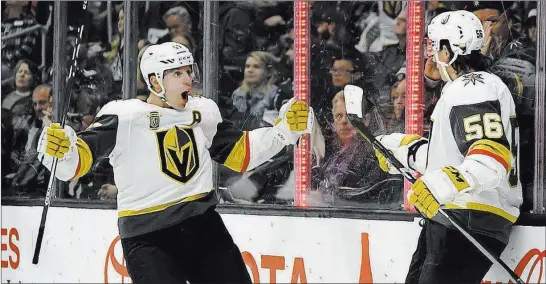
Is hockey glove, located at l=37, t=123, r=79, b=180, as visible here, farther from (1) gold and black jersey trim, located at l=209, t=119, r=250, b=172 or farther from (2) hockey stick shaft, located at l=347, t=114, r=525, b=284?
(2) hockey stick shaft, located at l=347, t=114, r=525, b=284

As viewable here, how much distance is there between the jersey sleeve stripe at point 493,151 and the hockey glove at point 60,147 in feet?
4.33

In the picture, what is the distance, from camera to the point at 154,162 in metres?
3.28

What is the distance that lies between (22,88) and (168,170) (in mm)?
1274

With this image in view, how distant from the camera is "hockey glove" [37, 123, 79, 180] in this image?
309 centimetres

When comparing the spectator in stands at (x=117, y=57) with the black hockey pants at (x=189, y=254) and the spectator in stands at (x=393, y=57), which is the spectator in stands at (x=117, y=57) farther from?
the spectator in stands at (x=393, y=57)

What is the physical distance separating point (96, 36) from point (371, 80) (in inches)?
49.9

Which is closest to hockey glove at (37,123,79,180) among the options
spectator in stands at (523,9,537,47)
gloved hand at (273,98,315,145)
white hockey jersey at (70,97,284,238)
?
white hockey jersey at (70,97,284,238)

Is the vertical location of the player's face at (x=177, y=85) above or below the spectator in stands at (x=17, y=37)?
below

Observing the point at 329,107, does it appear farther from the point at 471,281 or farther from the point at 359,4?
the point at 471,281

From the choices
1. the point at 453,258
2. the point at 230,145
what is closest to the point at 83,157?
the point at 230,145

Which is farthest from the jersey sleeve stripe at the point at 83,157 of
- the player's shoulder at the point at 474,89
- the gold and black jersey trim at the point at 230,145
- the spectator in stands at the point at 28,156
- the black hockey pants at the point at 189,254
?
the player's shoulder at the point at 474,89

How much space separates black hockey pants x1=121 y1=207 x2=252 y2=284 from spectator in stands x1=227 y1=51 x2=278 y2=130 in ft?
1.94

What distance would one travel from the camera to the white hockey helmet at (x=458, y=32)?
301cm

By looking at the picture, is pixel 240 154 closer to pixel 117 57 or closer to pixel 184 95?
pixel 184 95
